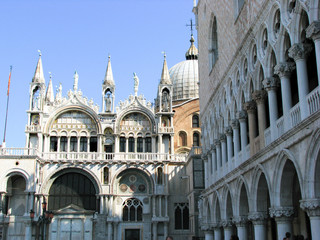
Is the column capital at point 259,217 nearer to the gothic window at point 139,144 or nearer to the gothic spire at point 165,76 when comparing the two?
the gothic window at point 139,144

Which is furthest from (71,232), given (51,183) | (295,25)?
(295,25)

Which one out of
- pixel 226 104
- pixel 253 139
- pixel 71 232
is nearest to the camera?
pixel 253 139

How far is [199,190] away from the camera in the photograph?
32.0m

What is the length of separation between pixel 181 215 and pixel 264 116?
21012 millimetres

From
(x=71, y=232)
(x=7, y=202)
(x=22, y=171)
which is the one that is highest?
(x=22, y=171)

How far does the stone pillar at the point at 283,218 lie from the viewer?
14.1 metres

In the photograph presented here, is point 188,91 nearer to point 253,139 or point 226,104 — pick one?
point 226,104

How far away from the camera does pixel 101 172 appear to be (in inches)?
1410

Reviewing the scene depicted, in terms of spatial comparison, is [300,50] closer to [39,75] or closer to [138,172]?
[138,172]

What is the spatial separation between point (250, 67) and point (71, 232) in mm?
22626

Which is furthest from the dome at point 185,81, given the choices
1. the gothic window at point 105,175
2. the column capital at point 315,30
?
the column capital at point 315,30

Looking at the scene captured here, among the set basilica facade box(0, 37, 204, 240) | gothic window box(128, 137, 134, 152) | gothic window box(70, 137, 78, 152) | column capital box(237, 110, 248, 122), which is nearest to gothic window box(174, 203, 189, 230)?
basilica facade box(0, 37, 204, 240)

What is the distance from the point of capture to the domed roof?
4938 cm

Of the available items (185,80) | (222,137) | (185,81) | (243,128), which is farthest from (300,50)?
(185,80)
